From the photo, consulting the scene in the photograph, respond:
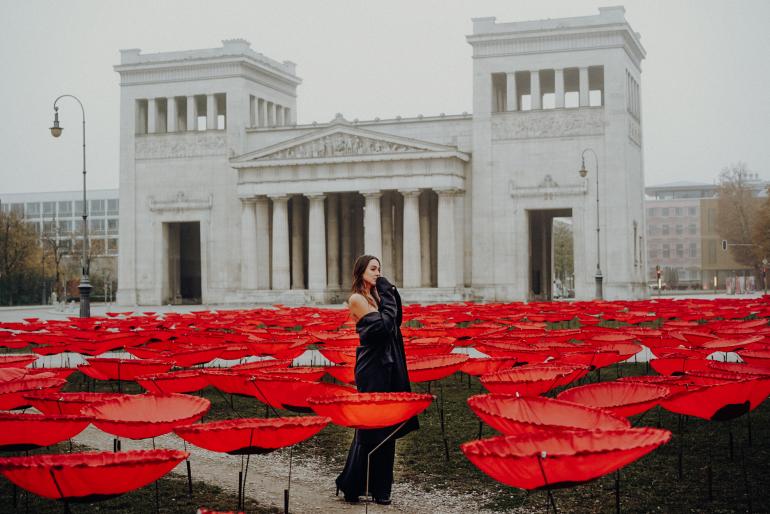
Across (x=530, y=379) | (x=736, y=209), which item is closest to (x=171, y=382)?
(x=530, y=379)

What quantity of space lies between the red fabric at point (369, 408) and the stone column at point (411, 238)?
5737cm

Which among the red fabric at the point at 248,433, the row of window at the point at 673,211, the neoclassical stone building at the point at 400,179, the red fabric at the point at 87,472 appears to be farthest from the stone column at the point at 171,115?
the row of window at the point at 673,211

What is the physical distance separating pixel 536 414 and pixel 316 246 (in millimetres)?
61186

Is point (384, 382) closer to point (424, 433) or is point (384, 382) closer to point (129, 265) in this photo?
point (424, 433)

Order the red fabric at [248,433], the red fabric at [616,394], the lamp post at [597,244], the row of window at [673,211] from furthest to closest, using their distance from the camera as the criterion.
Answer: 1. the row of window at [673,211]
2. the lamp post at [597,244]
3. the red fabric at [616,394]
4. the red fabric at [248,433]

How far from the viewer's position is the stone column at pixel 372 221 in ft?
223

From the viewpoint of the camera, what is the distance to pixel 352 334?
61.3 ft

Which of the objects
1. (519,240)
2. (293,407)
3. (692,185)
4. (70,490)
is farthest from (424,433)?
(692,185)

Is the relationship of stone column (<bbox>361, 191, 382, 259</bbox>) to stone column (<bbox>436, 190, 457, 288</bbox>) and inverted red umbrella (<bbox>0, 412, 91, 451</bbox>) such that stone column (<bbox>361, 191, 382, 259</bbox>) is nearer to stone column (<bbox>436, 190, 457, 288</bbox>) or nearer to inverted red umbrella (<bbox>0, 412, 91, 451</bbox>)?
stone column (<bbox>436, 190, 457, 288</bbox>)

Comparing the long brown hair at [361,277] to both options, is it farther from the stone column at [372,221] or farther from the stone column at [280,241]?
the stone column at [280,241]

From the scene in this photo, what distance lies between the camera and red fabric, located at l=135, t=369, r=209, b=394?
11.0 meters

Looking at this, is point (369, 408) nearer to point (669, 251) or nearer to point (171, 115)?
point (171, 115)

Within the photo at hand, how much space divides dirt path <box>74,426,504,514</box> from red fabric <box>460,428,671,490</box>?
3244mm

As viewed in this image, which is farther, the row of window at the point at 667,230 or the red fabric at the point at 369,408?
the row of window at the point at 667,230
